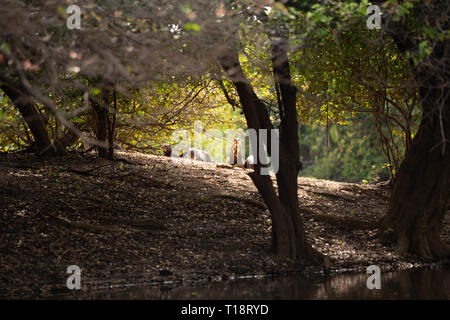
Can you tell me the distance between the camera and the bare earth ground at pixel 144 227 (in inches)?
378

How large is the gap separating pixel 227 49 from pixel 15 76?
15.3 feet

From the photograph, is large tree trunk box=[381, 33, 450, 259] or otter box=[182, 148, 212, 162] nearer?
large tree trunk box=[381, 33, 450, 259]

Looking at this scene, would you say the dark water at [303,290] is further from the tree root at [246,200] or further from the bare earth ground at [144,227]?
the tree root at [246,200]

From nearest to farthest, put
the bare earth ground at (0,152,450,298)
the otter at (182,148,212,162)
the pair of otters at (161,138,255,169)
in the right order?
the bare earth ground at (0,152,450,298) → the pair of otters at (161,138,255,169) → the otter at (182,148,212,162)

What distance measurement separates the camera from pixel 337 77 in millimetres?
13617

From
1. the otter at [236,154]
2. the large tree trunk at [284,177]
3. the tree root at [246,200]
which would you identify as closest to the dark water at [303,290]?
the large tree trunk at [284,177]

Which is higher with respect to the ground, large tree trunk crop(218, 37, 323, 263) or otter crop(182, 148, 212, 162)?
otter crop(182, 148, 212, 162)

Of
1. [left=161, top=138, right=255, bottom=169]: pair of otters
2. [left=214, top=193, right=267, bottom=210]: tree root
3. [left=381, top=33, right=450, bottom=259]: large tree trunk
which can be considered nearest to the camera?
[left=381, top=33, right=450, bottom=259]: large tree trunk

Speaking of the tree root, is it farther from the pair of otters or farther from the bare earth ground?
the pair of otters

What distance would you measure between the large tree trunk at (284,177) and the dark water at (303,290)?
37.4 inches

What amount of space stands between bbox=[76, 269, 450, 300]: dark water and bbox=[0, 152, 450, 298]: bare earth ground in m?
0.57

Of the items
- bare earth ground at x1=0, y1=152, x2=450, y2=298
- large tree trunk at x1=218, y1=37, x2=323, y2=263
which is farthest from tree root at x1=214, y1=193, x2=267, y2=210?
large tree trunk at x1=218, y1=37, x2=323, y2=263

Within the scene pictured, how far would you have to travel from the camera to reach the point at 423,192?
36.8 ft

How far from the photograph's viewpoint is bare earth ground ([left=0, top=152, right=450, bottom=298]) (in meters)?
9.59
